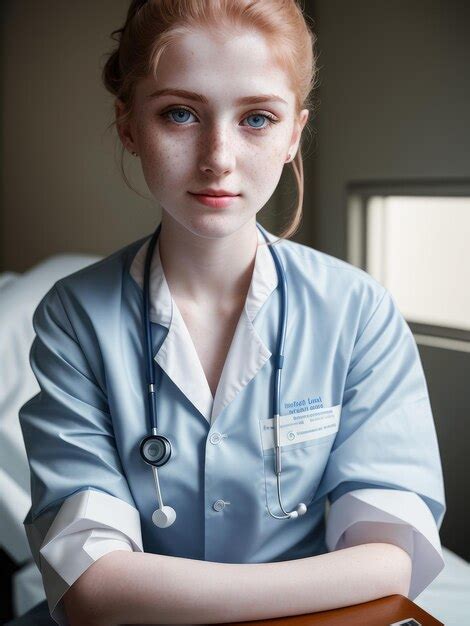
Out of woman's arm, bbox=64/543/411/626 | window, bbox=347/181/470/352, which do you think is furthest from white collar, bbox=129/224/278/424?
window, bbox=347/181/470/352

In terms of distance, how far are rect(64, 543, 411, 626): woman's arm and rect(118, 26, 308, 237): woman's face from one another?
453 mm

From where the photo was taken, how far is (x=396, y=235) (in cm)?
225

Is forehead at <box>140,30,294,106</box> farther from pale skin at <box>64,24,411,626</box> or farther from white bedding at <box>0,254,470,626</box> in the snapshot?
white bedding at <box>0,254,470,626</box>

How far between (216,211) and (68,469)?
0.43 meters

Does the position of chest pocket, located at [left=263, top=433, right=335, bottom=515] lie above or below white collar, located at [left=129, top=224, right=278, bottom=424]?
below

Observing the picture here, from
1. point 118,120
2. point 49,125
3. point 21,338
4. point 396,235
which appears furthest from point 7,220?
point 118,120

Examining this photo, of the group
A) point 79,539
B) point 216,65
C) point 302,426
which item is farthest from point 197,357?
point 216,65

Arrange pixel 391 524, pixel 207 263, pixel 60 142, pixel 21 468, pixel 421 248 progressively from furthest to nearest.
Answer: pixel 60 142, pixel 421 248, pixel 21 468, pixel 207 263, pixel 391 524

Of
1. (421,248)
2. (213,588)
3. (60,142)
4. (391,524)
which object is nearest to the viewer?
(213,588)

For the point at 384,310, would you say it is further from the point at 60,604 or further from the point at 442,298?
the point at 442,298

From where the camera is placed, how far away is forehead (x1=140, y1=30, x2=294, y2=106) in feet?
3.34

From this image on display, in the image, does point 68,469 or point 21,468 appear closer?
point 68,469

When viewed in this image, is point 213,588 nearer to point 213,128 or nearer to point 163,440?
point 163,440

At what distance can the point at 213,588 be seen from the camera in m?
0.97
